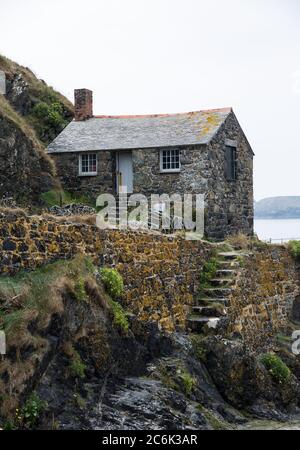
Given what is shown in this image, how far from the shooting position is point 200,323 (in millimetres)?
20219

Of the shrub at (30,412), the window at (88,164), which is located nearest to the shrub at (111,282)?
the shrub at (30,412)

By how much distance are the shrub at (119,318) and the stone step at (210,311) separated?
558 cm

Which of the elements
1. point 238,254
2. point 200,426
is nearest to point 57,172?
point 238,254

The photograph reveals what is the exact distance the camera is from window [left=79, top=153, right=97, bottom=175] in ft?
106

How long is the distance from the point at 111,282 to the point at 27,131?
13828 millimetres

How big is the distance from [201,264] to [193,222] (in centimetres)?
672

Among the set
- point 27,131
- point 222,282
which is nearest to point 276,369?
point 222,282

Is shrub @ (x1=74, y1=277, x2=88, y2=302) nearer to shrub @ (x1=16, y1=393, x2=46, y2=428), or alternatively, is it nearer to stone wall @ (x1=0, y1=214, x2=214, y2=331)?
stone wall @ (x1=0, y1=214, x2=214, y2=331)

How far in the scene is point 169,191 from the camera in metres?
30.6

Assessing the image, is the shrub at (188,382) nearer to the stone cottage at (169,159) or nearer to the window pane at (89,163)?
the stone cottage at (169,159)

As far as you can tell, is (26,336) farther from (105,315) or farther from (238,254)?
(238,254)

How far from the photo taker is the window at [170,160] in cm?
3058

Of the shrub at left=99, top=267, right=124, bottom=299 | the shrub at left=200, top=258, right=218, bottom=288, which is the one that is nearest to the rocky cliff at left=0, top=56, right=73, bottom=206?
the shrub at left=200, top=258, right=218, bottom=288

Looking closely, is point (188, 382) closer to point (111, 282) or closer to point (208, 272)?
point (111, 282)
